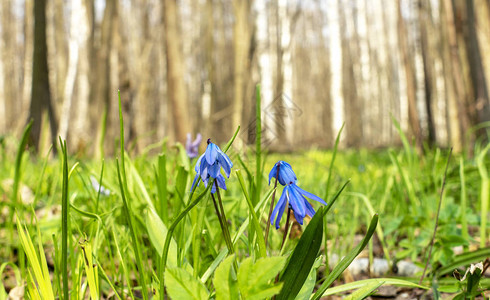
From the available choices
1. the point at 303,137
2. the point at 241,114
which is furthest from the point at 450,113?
the point at 303,137

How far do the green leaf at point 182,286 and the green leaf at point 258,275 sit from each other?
0.06 metres

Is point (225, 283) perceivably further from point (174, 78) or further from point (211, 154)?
point (174, 78)

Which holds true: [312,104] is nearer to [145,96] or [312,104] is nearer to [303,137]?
[303,137]

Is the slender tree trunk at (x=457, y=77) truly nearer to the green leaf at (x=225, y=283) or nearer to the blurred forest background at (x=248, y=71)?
the blurred forest background at (x=248, y=71)

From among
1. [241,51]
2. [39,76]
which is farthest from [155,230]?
[241,51]

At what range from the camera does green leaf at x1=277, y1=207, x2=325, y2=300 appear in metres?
0.64

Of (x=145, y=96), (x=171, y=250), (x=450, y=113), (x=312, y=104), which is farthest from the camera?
(x=312, y=104)

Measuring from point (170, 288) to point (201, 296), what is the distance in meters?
0.06

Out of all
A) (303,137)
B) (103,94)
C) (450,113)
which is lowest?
(303,137)

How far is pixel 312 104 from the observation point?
25.8 meters

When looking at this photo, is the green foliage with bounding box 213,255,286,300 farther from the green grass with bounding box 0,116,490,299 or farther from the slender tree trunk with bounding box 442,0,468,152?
the slender tree trunk with bounding box 442,0,468,152

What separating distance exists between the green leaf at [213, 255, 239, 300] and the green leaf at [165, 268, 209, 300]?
0.03m

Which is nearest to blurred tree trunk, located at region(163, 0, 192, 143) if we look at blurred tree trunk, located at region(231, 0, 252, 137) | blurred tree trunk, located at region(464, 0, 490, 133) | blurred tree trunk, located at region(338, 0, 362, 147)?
blurred tree trunk, located at region(231, 0, 252, 137)

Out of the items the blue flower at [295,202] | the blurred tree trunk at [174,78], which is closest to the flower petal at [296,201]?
the blue flower at [295,202]
